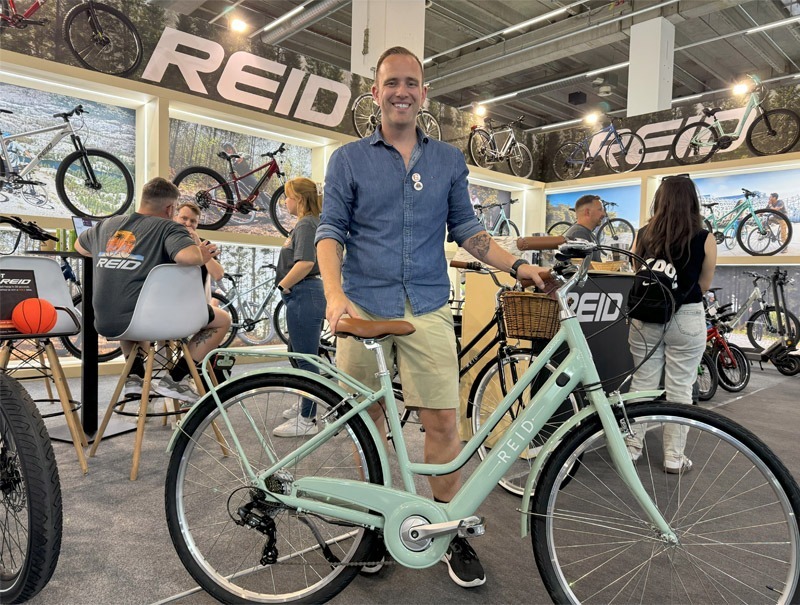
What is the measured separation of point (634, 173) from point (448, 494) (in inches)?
294

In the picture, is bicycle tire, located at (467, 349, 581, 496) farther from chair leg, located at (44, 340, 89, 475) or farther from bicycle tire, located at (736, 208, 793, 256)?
bicycle tire, located at (736, 208, 793, 256)

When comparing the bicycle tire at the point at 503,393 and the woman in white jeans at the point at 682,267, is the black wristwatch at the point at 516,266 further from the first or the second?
the woman in white jeans at the point at 682,267

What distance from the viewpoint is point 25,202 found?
16.4ft

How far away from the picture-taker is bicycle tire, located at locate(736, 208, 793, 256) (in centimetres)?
712

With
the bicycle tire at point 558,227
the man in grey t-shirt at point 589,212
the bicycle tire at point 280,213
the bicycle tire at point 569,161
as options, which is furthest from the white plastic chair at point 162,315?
the bicycle tire at point 569,161

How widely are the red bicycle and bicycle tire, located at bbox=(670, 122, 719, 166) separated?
5.65m

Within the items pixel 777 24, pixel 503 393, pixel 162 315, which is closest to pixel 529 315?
pixel 503 393

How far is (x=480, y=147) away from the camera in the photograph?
8.62 meters

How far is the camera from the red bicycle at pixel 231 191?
6.00 meters

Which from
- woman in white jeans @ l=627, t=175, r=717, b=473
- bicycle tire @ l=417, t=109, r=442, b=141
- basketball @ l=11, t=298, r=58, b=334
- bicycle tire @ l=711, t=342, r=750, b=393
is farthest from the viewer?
bicycle tire @ l=417, t=109, r=442, b=141

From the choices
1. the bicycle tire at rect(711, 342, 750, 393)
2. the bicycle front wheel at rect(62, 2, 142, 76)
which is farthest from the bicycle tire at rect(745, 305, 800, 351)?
the bicycle front wheel at rect(62, 2, 142, 76)

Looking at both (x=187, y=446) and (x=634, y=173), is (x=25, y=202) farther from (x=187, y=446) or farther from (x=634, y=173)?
(x=634, y=173)

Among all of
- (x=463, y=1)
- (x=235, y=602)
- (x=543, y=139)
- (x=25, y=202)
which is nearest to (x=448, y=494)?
(x=235, y=602)

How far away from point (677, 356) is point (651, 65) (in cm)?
589
